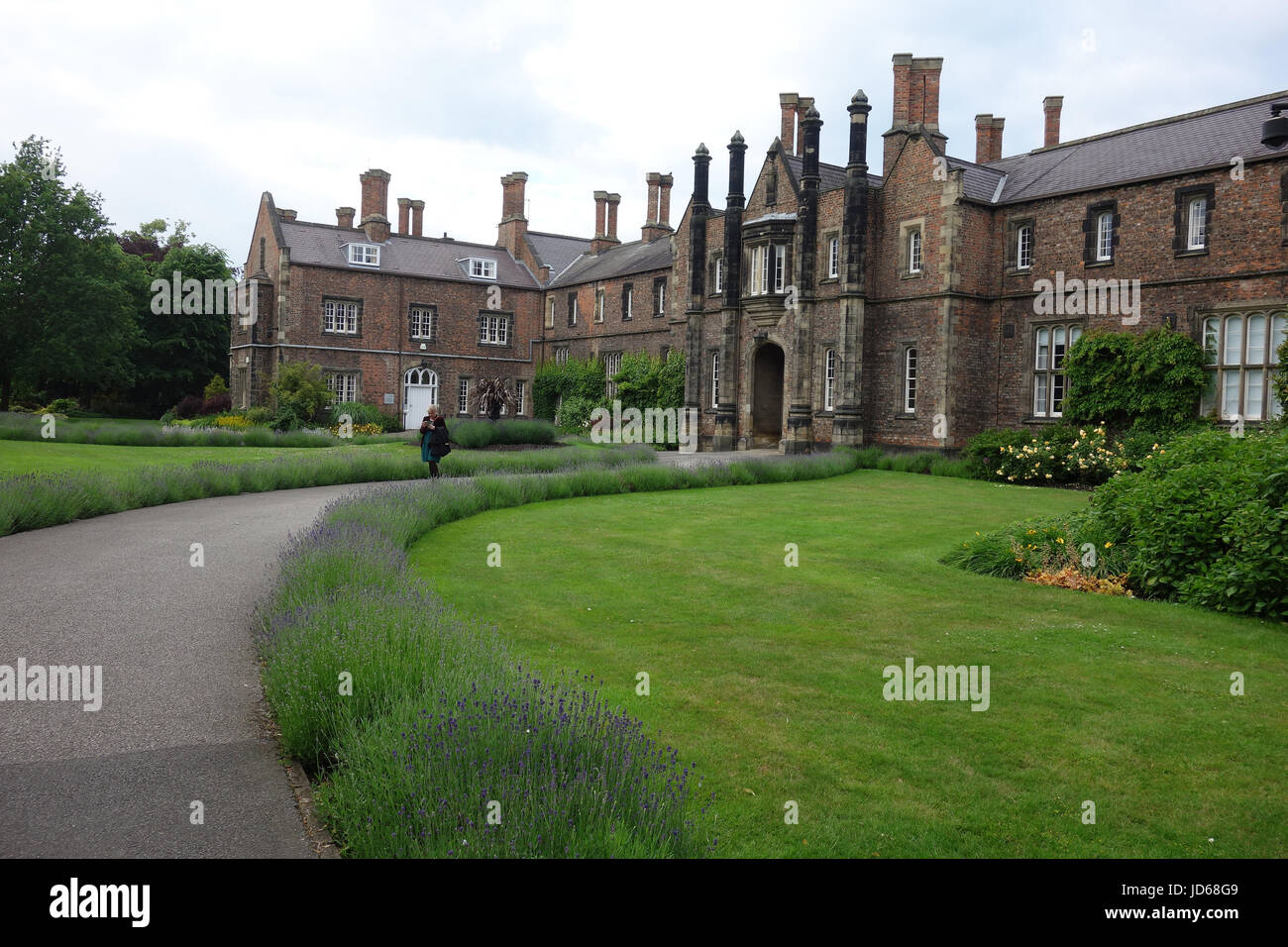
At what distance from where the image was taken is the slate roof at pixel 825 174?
1353 inches

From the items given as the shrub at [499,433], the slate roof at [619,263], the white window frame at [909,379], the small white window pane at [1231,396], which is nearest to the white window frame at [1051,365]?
the white window frame at [909,379]

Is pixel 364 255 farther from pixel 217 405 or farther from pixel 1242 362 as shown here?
pixel 1242 362

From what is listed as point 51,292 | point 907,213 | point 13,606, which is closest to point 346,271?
point 51,292

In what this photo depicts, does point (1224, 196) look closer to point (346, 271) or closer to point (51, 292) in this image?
point (346, 271)

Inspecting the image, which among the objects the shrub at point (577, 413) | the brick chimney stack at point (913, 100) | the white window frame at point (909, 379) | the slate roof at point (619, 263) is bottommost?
the shrub at point (577, 413)

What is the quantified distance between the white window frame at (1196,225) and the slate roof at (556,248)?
36572 millimetres

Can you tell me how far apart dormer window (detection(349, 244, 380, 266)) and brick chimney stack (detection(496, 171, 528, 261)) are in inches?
382

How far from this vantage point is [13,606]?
930cm

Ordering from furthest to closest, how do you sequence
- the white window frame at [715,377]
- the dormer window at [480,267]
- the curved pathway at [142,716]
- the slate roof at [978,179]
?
1. the dormer window at [480,267]
2. the white window frame at [715,377]
3. the slate roof at [978,179]
4. the curved pathway at [142,716]

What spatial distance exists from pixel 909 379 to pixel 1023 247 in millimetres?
5509

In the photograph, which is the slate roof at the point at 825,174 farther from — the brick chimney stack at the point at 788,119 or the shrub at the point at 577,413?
the shrub at the point at 577,413

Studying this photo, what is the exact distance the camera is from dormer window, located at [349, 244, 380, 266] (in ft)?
162

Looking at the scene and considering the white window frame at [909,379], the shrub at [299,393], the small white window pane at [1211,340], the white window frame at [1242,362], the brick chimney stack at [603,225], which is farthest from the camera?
the brick chimney stack at [603,225]

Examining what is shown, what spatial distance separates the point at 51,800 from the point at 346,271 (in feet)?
153
